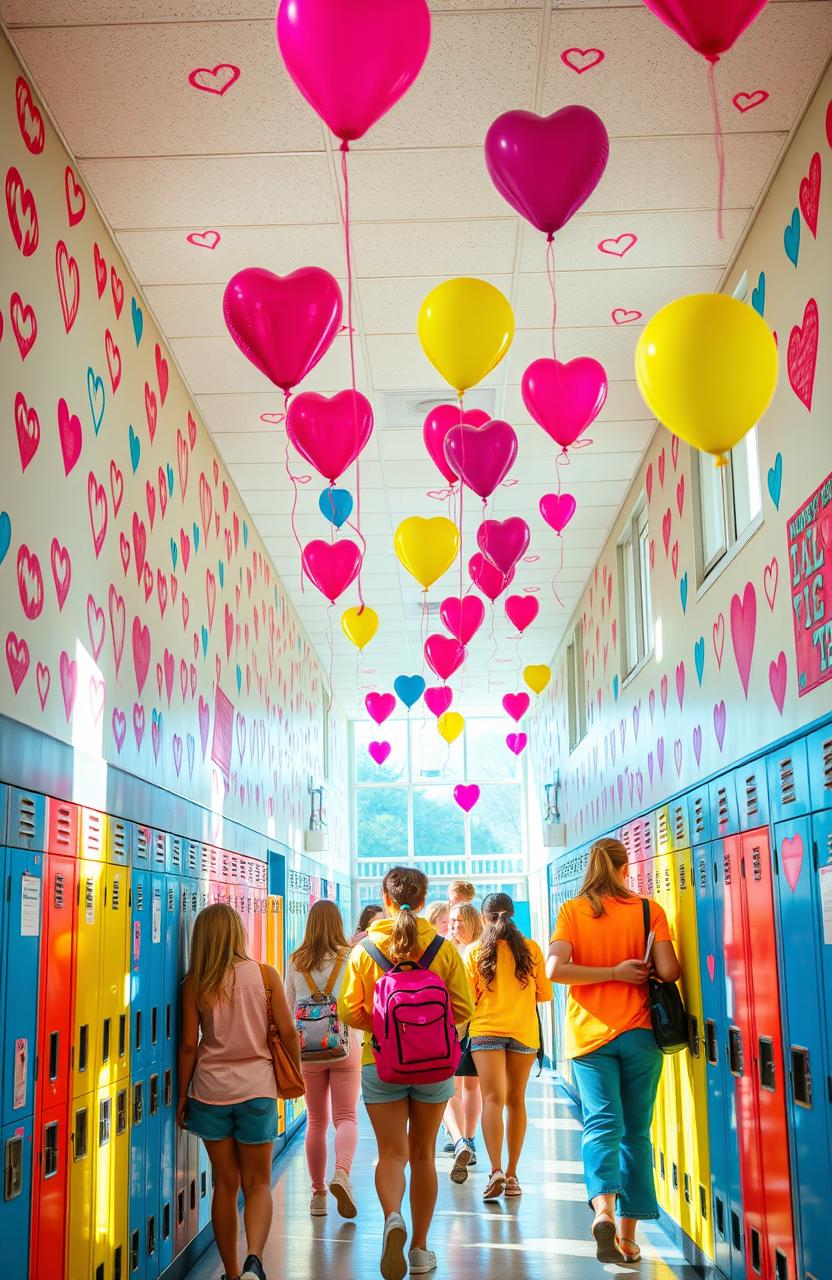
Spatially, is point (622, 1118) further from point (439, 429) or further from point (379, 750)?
point (379, 750)

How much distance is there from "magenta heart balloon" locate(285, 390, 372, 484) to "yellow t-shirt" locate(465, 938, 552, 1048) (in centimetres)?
281

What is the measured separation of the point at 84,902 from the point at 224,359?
2666mm

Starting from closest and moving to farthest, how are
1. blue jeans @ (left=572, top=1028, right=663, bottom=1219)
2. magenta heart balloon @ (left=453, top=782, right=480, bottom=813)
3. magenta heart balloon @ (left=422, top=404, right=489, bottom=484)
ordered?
blue jeans @ (left=572, top=1028, right=663, bottom=1219)
magenta heart balloon @ (left=422, top=404, right=489, bottom=484)
magenta heart balloon @ (left=453, top=782, right=480, bottom=813)

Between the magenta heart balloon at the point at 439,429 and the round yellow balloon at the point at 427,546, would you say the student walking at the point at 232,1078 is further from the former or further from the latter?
the magenta heart balloon at the point at 439,429

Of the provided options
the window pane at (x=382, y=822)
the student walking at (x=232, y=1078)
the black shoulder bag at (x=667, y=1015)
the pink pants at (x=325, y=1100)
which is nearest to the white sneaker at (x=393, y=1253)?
the student walking at (x=232, y=1078)

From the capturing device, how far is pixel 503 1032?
6207 millimetres

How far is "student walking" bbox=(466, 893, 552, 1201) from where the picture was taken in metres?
6.20

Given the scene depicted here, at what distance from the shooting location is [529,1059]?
249 inches

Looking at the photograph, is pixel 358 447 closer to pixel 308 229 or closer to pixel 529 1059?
pixel 308 229

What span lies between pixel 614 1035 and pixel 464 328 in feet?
9.37

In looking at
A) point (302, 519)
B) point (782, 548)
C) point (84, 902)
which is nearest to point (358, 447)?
point (782, 548)

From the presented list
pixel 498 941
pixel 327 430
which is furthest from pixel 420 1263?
pixel 327 430

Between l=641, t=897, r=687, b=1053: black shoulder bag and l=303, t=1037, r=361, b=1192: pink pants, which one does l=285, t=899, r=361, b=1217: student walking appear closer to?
l=303, t=1037, r=361, b=1192: pink pants

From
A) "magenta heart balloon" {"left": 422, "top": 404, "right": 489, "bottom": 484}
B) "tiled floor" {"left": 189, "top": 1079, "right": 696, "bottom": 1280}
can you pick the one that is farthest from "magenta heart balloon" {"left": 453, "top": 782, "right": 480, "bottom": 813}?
"magenta heart balloon" {"left": 422, "top": 404, "right": 489, "bottom": 484}
